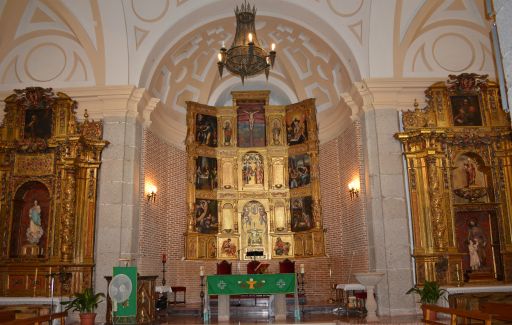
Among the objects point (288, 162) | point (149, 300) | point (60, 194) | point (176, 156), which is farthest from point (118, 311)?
point (288, 162)

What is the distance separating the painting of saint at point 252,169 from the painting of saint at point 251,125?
39 centimetres

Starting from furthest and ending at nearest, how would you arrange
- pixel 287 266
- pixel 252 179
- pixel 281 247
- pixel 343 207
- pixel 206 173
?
pixel 252 179, pixel 206 173, pixel 281 247, pixel 287 266, pixel 343 207

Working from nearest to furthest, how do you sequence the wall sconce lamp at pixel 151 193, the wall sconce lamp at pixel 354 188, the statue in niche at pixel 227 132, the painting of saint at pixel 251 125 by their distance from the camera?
the wall sconce lamp at pixel 354 188
the wall sconce lamp at pixel 151 193
the statue in niche at pixel 227 132
the painting of saint at pixel 251 125

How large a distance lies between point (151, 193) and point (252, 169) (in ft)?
13.8

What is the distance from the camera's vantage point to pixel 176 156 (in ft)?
51.6

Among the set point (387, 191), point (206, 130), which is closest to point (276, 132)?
point (206, 130)

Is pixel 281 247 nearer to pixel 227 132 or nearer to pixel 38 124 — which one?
pixel 227 132

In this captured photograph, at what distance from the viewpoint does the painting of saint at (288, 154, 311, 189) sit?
1616 cm

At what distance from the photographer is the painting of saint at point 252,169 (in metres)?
16.8

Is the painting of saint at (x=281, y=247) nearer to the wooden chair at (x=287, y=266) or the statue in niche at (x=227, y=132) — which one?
the wooden chair at (x=287, y=266)

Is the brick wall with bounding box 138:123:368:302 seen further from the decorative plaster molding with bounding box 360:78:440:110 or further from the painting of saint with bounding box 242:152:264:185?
the painting of saint with bounding box 242:152:264:185

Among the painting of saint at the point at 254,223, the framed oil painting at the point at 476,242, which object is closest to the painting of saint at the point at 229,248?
the painting of saint at the point at 254,223

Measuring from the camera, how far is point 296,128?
16.6 metres

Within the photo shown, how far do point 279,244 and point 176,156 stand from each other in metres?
4.24
